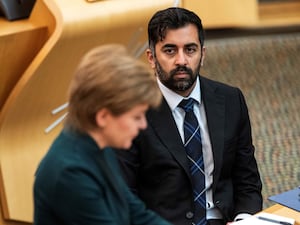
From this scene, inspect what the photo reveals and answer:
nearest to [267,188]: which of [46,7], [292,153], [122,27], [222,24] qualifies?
[292,153]

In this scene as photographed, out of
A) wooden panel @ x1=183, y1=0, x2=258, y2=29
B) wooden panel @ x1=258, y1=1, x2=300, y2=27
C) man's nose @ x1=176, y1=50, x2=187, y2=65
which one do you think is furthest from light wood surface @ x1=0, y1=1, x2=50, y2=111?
wooden panel @ x1=258, y1=1, x2=300, y2=27

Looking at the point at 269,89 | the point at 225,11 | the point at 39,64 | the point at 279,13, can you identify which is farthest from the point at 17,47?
the point at 279,13

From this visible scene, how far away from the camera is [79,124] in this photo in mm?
1462

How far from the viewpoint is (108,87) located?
1.41m

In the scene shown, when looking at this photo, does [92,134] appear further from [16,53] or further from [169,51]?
[16,53]

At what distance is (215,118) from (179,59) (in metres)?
0.26

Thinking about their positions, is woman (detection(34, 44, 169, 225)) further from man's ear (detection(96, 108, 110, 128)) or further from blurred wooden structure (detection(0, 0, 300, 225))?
blurred wooden structure (detection(0, 0, 300, 225))

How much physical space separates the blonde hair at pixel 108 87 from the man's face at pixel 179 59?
26.5 inches

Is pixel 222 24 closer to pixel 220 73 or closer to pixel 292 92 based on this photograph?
pixel 220 73

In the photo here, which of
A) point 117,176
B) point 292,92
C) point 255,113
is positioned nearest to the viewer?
point 117,176

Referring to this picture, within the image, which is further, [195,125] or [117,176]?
[195,125]

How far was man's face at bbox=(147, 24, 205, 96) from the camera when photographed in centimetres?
213

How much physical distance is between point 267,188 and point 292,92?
1.71 metres

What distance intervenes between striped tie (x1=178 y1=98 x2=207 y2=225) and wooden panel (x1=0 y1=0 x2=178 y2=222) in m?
0.70
